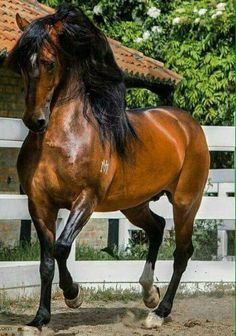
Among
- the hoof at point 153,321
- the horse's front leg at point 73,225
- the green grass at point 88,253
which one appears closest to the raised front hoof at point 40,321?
the horse's front leg at point 73,225

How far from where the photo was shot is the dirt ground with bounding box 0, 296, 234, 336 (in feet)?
20.5

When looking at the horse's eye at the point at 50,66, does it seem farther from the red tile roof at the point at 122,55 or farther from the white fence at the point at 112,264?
the red tile roof at the point at 122,55

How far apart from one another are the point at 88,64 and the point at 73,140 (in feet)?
2.02

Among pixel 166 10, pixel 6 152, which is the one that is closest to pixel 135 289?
pixel 6 152

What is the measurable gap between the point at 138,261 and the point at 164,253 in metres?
1.23

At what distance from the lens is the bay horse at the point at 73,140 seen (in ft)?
18.7

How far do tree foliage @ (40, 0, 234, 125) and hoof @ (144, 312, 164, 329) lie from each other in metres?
8.98

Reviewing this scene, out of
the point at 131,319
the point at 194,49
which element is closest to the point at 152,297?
the point at 131,319

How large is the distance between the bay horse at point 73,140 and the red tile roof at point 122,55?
546 centimetres

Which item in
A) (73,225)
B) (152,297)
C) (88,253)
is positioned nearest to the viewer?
(73,225)

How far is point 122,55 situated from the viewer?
13398mm

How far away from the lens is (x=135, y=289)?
8.37 m

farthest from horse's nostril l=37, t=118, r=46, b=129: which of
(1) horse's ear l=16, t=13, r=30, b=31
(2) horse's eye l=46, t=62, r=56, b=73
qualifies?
(1) horse's ear l=16, t=13, r=30, b=31

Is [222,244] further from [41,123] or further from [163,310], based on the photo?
[41,123]
